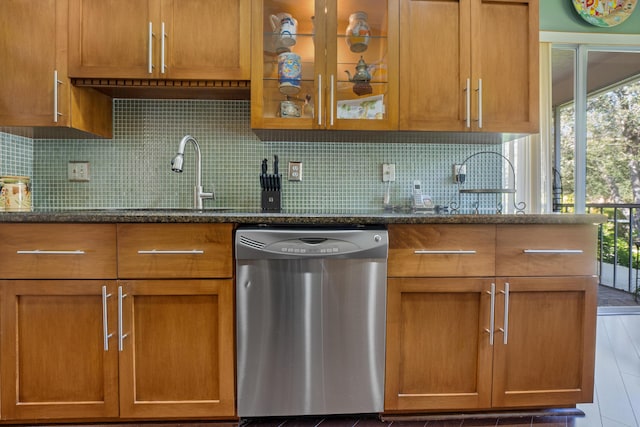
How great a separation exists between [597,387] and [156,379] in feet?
6.58

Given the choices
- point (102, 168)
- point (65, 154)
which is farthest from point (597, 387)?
point (65, 154)

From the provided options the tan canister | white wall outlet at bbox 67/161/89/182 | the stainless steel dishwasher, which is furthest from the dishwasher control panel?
the tan canister

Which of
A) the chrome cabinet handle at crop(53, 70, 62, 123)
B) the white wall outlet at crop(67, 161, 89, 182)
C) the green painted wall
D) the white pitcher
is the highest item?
the green painted wall

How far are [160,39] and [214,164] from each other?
2.11 ft

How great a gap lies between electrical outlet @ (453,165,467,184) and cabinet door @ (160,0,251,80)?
1268 millimetres

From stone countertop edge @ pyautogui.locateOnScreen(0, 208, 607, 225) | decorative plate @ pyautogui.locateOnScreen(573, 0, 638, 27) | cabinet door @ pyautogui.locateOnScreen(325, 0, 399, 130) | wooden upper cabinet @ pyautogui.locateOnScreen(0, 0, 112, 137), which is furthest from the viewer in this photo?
decorative plate @ pyautogui.locateOnScreen(573, 0, 638, 27)

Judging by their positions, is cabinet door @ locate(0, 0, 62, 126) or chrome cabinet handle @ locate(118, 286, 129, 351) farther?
cabinet door @ locate(0, 0, 62, 126)

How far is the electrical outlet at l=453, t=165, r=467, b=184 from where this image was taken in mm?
1905

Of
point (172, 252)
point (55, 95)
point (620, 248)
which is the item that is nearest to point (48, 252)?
point (172, 252)

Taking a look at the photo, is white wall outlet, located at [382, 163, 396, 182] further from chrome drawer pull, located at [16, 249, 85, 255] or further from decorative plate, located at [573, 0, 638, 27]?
decorative plate, located at [573, 0, 638, 27]

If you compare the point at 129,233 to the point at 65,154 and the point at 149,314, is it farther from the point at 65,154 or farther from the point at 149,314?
the point at 65,154

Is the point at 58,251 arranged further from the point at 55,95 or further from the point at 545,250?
the point at 545,250

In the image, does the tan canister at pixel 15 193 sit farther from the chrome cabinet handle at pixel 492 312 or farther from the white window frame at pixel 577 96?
the white window frame at pixel 577 96

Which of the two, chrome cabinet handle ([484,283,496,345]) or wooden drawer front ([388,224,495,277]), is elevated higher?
wooden drawer front ([388,224,495,277])
